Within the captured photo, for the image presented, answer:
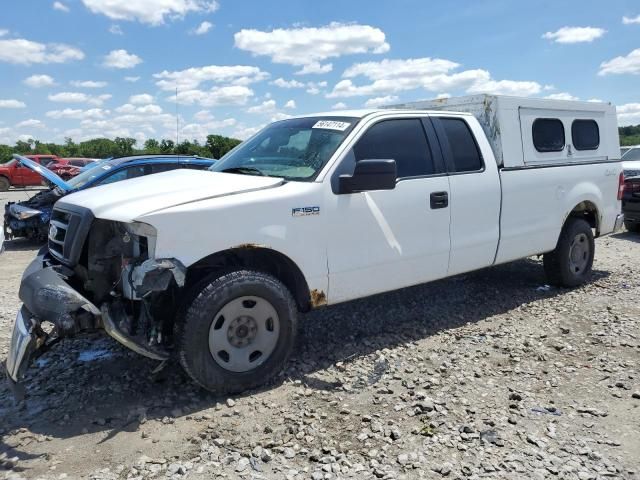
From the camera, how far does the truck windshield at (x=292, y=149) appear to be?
4199mm

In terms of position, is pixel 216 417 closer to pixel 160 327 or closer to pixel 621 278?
pixel 160 327

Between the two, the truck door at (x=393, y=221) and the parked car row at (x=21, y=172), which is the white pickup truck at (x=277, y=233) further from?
the parked car row at (x=21, y=172)

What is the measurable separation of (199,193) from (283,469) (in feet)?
5.96

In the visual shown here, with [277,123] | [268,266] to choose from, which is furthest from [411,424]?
[277,123]

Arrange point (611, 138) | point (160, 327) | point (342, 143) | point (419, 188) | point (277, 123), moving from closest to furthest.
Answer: point (160, 327) < point (342, 143) < point (419, 188) < point (277, 123) < point (611, 138)

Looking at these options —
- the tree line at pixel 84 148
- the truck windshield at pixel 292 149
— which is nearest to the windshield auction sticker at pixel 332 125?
the truck windshield at pixel 292 149

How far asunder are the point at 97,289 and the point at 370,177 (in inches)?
81.0

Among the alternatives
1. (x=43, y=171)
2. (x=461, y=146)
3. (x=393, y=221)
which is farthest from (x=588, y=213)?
(x=43, y=171)

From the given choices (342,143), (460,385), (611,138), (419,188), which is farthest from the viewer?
(611,138)

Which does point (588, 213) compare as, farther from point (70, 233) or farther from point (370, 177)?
point (70, 233)

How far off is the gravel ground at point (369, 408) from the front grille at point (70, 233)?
0.97 meters

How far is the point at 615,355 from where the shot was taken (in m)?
4.45

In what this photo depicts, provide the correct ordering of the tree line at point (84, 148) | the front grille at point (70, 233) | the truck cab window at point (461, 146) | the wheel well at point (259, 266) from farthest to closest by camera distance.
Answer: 1. the tree line at point (84, 148)
2. the truck cab window at point (461, 146)
3. the wheel well at point (259, 266)
4. the front grille at point (70, 233)

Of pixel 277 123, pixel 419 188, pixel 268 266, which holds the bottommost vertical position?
pixel 268 266
